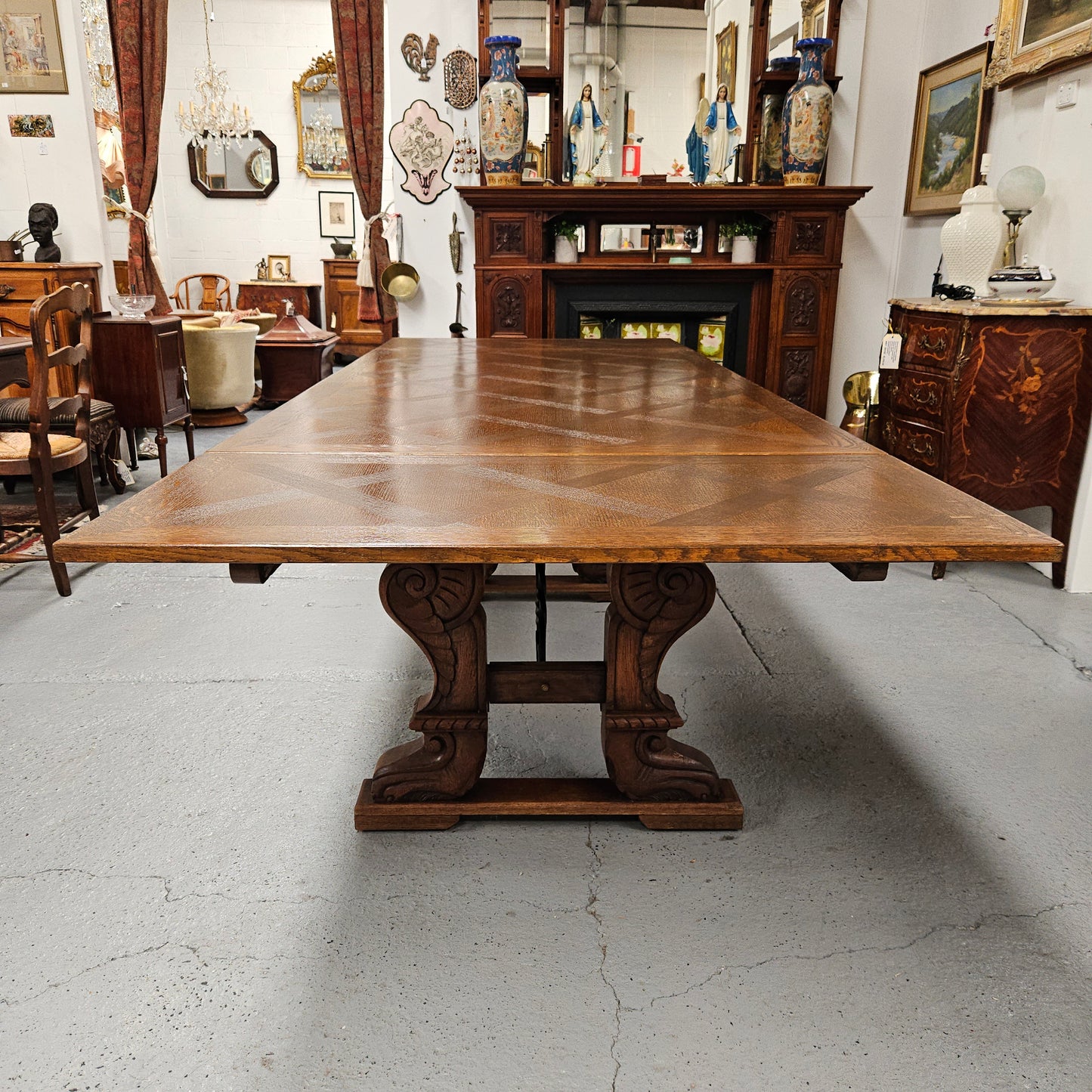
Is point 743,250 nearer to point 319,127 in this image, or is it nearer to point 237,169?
point 319,127

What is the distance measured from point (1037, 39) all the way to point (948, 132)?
3.52 ft

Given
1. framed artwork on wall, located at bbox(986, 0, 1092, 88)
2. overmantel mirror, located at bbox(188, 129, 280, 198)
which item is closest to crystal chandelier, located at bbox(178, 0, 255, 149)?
overmantel mirror, located at bbox(188, 129, 280, 198)

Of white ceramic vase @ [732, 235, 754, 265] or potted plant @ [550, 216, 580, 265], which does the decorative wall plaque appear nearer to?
potted plant @ [550, 216, 580, 265]

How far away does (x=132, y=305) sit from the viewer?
4.75 m

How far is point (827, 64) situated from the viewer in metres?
5.11

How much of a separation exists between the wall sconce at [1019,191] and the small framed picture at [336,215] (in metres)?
7.10

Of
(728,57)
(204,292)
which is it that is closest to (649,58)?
(728,57)

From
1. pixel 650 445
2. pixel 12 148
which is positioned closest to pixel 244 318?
pixel 12 148

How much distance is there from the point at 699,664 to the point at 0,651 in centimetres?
210

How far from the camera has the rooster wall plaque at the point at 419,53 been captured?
527 cm

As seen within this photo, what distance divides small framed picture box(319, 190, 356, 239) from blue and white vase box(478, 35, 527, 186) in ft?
15.2

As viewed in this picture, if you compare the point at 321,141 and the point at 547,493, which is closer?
the point at 547,493

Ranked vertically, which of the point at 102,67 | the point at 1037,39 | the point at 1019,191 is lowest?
the point at 1019,191

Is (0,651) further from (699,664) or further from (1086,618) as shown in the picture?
(1086,618)
